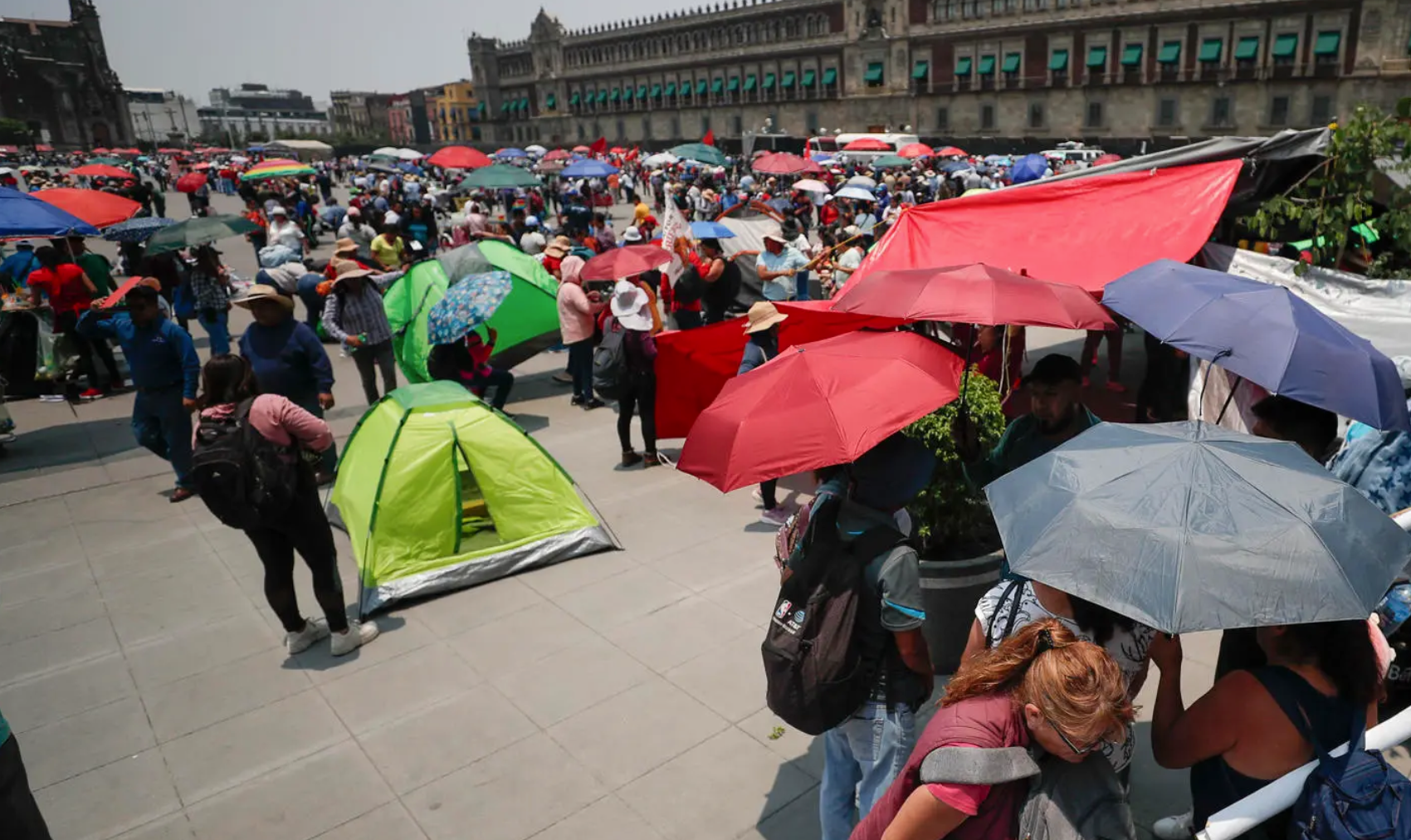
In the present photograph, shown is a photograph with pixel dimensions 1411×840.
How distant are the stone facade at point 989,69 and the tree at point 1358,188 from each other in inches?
1626

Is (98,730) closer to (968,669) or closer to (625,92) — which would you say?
(968,669)

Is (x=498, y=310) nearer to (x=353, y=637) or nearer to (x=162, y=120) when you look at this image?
(x=353, y=637)

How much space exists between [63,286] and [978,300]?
10428 mm

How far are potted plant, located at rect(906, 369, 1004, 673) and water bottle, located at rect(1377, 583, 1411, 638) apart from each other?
1353 millimetres

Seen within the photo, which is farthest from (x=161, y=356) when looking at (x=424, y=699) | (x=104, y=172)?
(x=104, y=172)

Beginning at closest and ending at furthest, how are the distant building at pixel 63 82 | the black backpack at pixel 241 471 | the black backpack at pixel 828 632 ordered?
the black backpack at pixel 828 632 → the black backpack at pixel 241 471 → the distant building at pixel 63 82

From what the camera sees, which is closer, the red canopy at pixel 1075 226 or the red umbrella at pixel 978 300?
the red umbrella at pixel 978 300

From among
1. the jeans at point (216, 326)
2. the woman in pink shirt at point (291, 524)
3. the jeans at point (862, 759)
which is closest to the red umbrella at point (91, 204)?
the jeans at point (216, 326)

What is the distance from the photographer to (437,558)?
536cm

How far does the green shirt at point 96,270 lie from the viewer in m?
10.9

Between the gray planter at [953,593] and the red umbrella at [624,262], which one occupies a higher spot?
the red umbrella at [624,262]

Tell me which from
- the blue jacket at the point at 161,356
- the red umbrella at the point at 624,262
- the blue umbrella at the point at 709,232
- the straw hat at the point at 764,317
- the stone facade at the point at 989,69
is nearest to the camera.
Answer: the straw hat at the point at 764,317

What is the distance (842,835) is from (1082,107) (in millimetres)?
52977

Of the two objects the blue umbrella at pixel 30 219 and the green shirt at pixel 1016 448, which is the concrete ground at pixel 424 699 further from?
the blue umbrella at pixel 30 219
